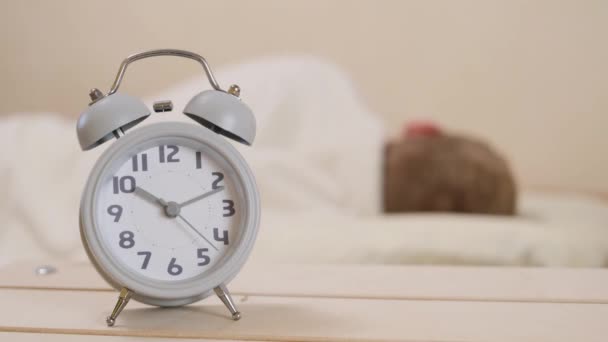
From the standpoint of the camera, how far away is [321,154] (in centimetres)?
172

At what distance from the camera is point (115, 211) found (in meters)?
0.63

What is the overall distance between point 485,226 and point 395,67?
121 cm

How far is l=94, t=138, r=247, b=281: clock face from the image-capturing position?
0.63m

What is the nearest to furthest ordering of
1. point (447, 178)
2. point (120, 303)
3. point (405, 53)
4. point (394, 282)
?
point (120, 303)
point (394, 282)
point (447, 178)
point (405, 53)

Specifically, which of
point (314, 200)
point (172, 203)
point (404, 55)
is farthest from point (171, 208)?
point (404, 55)

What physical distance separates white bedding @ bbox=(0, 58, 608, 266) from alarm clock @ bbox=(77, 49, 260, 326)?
401 millimetres

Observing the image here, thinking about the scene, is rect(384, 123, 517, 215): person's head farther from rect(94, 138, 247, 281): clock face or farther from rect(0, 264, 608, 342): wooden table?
rect(94, 138, 247, 281): clock face

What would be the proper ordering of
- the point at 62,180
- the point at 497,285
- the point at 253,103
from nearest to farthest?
1. the point at 497,285
2. the point at 62,180
3. the point at 253,103

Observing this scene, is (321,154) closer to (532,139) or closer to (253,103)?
(253,103)

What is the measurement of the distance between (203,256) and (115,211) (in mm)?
89

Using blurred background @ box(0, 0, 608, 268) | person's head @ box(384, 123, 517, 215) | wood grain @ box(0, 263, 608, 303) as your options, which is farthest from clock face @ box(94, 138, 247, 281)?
blurred background @ box(0, 0, 608, 268)

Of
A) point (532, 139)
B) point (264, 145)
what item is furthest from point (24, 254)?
point (532, 139)

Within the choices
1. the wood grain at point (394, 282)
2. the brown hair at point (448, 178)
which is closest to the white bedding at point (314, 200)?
the brown hair at point (448, 178)

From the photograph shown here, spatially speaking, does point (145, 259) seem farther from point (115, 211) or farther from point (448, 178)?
point (448, 178)
